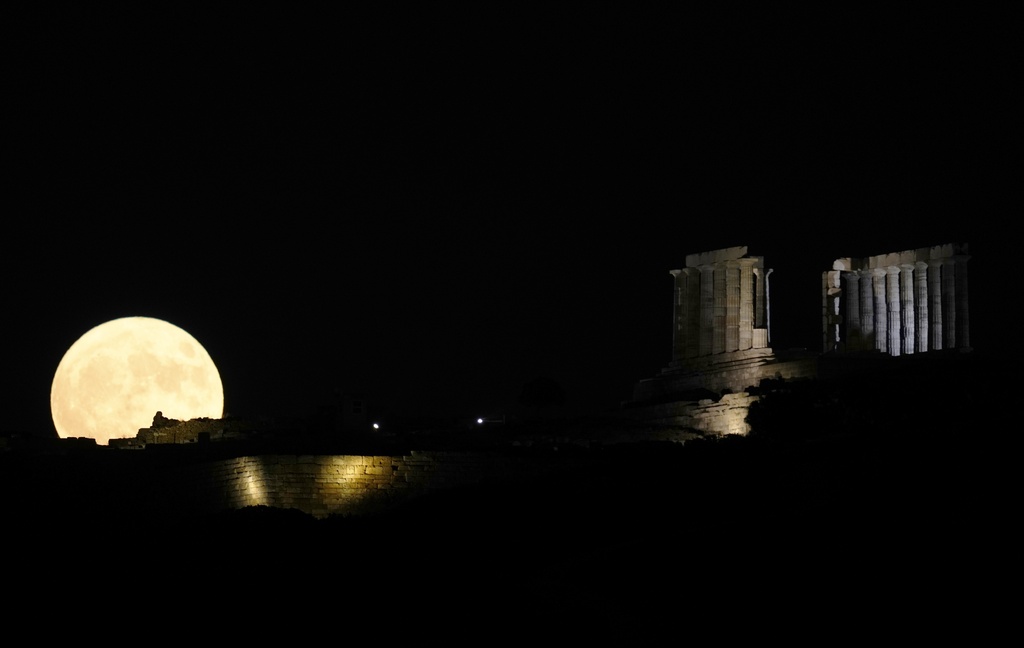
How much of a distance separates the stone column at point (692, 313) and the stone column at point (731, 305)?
187 centimetres

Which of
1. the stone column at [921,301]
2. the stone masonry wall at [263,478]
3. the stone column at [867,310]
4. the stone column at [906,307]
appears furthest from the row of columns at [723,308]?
the stone masonry wall at [263,478]

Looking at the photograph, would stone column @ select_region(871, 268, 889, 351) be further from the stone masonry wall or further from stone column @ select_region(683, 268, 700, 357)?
the stone masonry wall

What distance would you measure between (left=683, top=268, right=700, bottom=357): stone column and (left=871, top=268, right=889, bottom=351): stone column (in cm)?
755

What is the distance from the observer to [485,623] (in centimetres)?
3638

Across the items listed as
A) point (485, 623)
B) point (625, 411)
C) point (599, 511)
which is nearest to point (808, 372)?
point (625, 411)

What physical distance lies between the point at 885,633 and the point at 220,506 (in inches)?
1022

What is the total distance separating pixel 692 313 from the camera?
78.2 meters

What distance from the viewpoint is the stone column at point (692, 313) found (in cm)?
7794

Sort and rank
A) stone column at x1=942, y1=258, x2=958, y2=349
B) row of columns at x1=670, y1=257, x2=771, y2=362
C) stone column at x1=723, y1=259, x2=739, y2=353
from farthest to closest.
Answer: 1. stone column at x1=723, y1=259, x2=739, y2=353
2. row of columns at x1=670, y1=257, x2=771, y2=362
3. stone column at x1=942, y1=258, x2=958, y2=349

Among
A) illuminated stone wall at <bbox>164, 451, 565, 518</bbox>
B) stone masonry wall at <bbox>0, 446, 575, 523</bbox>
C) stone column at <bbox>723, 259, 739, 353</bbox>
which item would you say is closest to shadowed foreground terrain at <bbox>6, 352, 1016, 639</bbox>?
stone masonry wall at <bbox>0, 446, 575, 523</bbox>

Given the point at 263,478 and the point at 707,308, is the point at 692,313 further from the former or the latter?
the point at 263,478

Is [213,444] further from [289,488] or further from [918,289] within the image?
[918,289]

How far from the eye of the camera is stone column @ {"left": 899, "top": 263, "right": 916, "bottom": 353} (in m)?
75.4

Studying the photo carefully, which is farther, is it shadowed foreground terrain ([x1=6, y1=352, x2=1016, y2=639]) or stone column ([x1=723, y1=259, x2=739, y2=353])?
stone column ([x1=723, y1=259, x2=739, y2=353])
